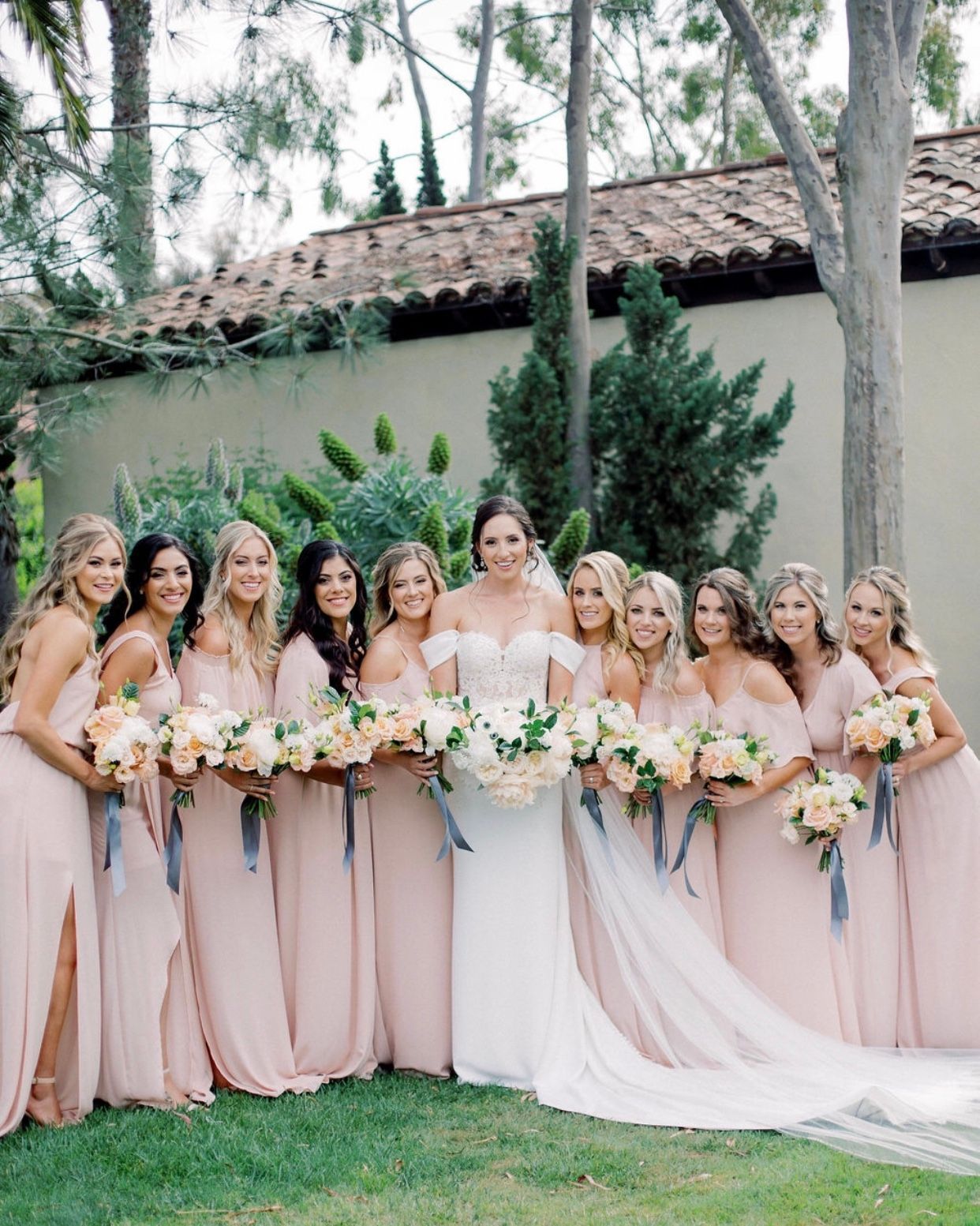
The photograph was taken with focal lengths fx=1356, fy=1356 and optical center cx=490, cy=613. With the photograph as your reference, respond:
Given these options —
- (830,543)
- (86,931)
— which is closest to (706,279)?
(830,543)

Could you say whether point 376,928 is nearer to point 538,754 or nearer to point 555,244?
point 538,754

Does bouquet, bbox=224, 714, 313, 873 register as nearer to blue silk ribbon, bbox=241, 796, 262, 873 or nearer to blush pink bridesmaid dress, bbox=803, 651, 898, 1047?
blue silk ribbon, bbox=241, 796, 262, 873

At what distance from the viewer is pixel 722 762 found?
5652 mm

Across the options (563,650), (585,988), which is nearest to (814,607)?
(563,650)

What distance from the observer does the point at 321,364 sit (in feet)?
45.0

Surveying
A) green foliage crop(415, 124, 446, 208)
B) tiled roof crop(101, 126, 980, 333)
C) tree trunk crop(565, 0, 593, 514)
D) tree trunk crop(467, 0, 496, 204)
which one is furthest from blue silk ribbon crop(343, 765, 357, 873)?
tree trunk crop(467, 0, 496, 204)

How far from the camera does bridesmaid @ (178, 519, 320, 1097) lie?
18.2ft

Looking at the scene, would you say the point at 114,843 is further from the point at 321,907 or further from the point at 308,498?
the point at 308,498

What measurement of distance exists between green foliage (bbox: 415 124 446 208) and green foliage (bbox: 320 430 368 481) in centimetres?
1215

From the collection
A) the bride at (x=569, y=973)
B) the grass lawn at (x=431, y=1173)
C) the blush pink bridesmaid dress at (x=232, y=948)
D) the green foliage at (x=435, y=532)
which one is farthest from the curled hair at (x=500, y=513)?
the green foliage at (x=435, y=532)

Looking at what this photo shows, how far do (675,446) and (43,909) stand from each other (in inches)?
295

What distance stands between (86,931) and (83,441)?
10.4 meters

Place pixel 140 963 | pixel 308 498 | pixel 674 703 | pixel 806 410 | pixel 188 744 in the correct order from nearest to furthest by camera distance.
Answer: pixel 188 744, pixel 140 963, pixel 674 703, pixel 308 498, pixel 806 410

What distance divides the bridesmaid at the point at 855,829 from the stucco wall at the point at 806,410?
5.69 m
